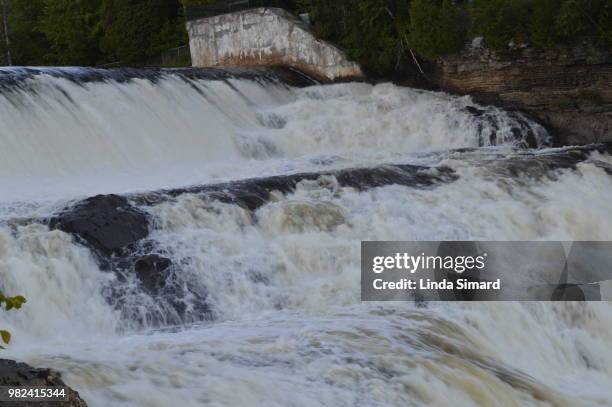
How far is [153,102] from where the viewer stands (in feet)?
55.6

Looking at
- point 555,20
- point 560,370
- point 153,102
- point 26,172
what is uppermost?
point 555,20

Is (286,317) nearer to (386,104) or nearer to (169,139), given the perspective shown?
(169,139)

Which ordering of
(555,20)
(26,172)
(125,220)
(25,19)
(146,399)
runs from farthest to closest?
(25,19) < (555,20) < (26,172) < (125,220) < (146,399)

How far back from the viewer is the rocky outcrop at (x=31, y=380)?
5.09m

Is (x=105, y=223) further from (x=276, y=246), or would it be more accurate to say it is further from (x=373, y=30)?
(x=373, y=30)

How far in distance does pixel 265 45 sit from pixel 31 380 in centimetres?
1772

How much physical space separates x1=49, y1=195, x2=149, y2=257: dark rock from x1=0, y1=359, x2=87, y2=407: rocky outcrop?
4.16 meters

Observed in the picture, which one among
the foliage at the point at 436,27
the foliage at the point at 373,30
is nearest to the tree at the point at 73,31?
the foliage at the point at 373,30

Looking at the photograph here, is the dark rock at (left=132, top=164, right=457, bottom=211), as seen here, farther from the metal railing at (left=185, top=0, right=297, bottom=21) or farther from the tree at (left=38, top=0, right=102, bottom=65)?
the tree at (left=38, top=0, right=102, bottom=65)

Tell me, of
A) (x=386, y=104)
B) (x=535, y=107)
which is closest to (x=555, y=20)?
(x=535, y=107)

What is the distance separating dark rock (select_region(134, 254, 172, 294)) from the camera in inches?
372

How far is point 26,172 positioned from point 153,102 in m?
3.93

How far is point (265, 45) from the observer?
2234 centimetres

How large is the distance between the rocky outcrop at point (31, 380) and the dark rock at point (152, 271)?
3.81 metres
